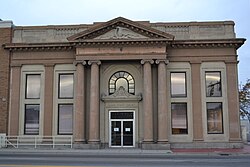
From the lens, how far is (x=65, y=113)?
27.6 meters

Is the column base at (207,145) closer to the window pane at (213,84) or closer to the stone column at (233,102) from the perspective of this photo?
the stone column at (233,102)

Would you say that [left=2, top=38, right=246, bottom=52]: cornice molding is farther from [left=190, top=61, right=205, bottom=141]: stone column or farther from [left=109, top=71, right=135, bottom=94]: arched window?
[left=109, top=71, right=135, bottom=94]: arched window

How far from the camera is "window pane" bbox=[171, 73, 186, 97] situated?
89.0 ft

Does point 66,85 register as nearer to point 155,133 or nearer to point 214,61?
point 155,133

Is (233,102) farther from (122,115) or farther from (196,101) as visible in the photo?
(122,115)

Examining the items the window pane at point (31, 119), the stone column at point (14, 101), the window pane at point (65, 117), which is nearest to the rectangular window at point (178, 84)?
the window pane at point (65, 117)

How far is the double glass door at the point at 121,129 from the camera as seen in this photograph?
26.7 metres

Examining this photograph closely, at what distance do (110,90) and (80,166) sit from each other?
15.0 m

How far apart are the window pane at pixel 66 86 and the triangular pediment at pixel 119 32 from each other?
3566mm

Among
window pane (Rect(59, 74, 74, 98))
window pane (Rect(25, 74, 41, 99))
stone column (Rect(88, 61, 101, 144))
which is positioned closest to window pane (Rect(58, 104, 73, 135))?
window pane (Rect(59, 74, 74, 98))

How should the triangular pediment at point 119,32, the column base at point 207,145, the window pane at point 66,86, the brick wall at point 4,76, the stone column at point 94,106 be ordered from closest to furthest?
1. the stone column at point 94,106
2. the column base at point 207,145
3. the triangular pediment at point 119,32
4. the brick wall at point 4,76
5. the window pane at point 66,86

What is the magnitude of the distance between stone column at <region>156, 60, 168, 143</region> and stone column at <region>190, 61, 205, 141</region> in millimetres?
2601

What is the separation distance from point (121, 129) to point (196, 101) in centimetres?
669

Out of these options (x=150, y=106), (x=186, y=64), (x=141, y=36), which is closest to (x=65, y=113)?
(x=150, y=106)
